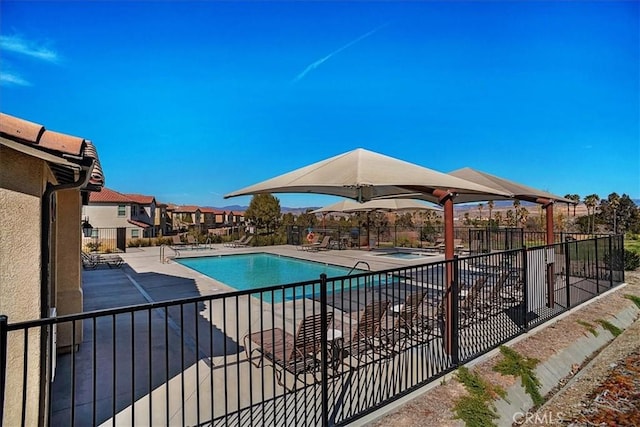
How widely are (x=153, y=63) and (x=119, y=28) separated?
4.37 metres

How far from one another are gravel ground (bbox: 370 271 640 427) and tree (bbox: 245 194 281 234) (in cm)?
2523

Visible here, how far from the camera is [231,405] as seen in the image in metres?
3.53

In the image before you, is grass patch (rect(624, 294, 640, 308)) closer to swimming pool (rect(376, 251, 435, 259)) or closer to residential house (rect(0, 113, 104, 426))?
swimming pool (rect(376, 251, 435, 259))

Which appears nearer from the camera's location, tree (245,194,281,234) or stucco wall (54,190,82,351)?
stucco wall (54,190,82,351)

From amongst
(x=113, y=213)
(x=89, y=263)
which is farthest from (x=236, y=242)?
(x=113, y=213)

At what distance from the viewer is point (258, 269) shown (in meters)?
15.3

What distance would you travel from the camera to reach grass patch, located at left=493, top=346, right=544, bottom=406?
433 centimetres

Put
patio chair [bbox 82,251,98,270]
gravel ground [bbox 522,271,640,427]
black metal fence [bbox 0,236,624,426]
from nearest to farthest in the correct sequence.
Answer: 1. black metal fence [bbox 0,236,624,426]
2. gravel ground [bbox 522,271,640,427]
3. patio chair [bbox 82,251,98,270]

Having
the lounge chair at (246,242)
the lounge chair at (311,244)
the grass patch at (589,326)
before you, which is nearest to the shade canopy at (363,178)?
the grass patch at (589,326)

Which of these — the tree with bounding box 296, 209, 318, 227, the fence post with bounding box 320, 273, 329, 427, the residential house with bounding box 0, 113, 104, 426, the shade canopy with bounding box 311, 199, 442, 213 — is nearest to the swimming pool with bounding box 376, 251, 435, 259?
the shade canopy with bounding box 311, 199, 442, 213

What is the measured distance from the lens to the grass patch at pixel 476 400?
353 cm

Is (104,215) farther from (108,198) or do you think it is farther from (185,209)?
(185,209)

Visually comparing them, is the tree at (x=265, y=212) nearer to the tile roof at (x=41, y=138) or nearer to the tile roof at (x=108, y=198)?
the tile roof at (x=108, y=198)

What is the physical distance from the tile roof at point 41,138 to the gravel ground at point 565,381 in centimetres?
345
